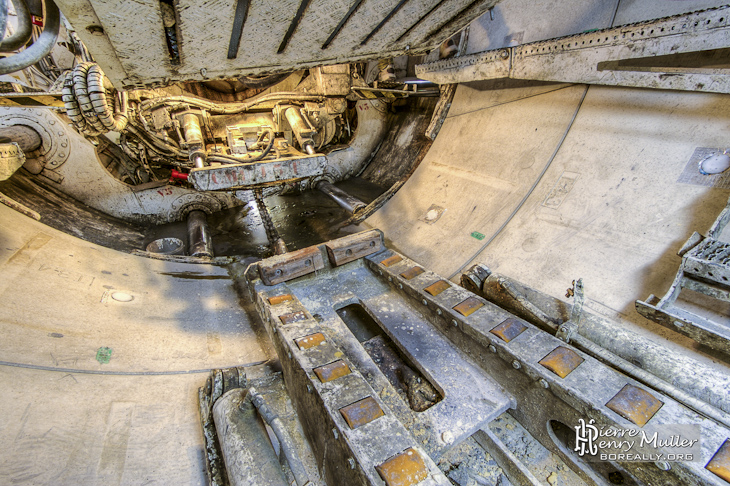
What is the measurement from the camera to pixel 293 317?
5.61 feet

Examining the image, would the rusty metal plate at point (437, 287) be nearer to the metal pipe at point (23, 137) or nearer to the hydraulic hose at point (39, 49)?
the hydraulic hose at point (39, 49)

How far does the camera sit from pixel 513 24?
3.11m

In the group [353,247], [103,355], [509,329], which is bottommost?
[509,329]

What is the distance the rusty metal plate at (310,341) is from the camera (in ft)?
4.95

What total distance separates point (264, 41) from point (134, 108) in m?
3.34

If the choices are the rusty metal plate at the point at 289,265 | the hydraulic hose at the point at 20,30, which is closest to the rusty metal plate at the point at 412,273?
the rusty metal plate at the point at 289,265

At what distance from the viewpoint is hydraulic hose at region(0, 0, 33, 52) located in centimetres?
130

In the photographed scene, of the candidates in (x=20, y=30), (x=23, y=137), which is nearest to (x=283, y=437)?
(x=20, y=30)

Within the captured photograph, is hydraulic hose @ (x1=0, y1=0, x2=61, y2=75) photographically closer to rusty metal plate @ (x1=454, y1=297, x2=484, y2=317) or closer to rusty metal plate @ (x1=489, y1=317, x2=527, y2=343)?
rusty metal plate @ (x1=454, y1=297, x2=484, y2=317)

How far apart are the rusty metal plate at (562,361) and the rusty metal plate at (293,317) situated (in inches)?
42.7

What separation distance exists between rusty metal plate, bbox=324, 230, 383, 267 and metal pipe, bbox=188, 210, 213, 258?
1.80 meters

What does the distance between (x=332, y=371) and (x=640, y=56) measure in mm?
2553

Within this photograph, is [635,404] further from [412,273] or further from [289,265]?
[289,265]

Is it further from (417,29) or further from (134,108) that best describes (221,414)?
(134,108)
